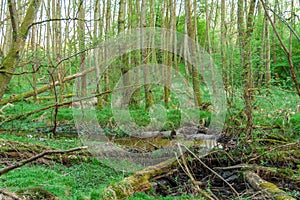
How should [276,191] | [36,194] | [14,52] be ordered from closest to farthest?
[14,52]
[36,194]
[276,191]

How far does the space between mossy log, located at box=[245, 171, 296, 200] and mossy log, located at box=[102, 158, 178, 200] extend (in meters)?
1.24

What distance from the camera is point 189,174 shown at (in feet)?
12.8

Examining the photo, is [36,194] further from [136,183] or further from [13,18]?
[13,18]

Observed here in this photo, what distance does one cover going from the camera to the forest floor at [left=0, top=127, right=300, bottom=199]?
4047 millimetres

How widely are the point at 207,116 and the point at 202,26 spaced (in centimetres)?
1515

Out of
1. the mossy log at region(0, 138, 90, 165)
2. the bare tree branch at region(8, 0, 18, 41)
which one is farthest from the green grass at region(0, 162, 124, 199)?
the bare tree branch at region(8, 0, 18, 41)

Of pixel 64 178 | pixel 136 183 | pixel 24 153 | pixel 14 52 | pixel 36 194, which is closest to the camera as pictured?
pixel 14 52

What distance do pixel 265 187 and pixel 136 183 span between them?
166 cm

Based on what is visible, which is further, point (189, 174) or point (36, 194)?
point (189, 174)

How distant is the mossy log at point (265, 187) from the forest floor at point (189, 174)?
1cm

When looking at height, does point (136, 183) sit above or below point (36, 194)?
below

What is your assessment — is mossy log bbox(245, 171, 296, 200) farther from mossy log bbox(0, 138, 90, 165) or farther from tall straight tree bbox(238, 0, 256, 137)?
mossy log bbox(0, 138, 90, 165)

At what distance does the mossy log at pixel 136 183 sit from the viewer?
3.81 m

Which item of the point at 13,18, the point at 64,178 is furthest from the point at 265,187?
the point at 13,18
